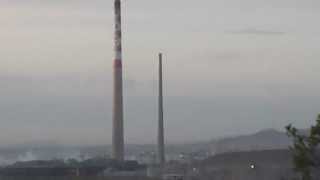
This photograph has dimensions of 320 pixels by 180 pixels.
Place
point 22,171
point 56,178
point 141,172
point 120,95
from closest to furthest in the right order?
point 56,178
point 22,171
point 141,172
point 120,95

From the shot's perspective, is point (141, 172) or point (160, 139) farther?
point (160, 139)

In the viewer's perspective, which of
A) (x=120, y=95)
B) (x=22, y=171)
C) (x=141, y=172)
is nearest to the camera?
(x=22, y=171)

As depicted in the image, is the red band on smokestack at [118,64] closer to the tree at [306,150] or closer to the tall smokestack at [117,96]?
the tall smokestack at [117,96]

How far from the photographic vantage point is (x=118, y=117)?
107312mm

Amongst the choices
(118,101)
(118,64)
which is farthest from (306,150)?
(118,101)

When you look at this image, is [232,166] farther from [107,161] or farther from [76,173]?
[76,173]

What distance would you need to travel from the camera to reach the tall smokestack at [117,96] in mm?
105500

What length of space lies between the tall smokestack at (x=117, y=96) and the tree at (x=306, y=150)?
78573 mm

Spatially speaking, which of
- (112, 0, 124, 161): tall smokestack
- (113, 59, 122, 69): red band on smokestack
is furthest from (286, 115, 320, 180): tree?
(113, 59, 122, 69): red band on smokestack

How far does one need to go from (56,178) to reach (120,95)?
73.9 ft

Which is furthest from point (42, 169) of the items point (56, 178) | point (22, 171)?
point (56, 178)

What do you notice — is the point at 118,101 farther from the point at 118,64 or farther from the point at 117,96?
the point at 118,64

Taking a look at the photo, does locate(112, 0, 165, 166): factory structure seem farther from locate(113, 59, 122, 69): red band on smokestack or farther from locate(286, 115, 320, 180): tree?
locate(286, 115, 320, 180): tree

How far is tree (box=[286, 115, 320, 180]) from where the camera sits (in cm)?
2583
